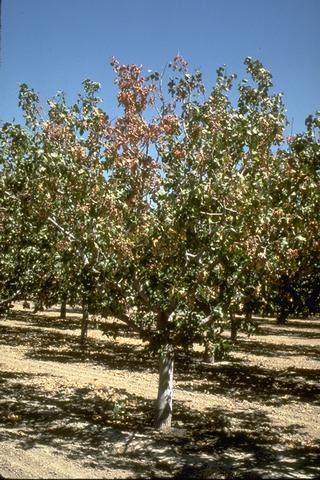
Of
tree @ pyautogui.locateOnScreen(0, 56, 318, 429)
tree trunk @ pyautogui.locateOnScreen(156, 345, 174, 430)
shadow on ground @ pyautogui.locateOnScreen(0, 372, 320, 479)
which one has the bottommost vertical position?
shadow on ground @ pyautogui.locateOnScreen(0, 372, 320, 479)

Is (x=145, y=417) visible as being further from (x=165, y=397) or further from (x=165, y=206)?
(x=165, y=206)

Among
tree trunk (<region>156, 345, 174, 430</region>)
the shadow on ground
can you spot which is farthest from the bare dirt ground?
tree trunk (<region>156, 345, 174, 430</region>)

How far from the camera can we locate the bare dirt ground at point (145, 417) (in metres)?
10.2

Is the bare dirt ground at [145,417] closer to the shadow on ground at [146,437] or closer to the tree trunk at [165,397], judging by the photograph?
the shadow on ground at [146,437]

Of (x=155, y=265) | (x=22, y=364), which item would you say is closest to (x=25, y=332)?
(x=22, y=364)

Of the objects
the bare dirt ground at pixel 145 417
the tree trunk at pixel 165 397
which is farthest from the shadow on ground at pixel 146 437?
the tree trunk at pixel 165 397

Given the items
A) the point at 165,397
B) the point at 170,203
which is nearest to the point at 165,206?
the point at 170,203

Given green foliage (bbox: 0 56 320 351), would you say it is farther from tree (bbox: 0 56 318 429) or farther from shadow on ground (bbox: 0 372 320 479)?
shadow on ground (bbox: 0 372 320 479)

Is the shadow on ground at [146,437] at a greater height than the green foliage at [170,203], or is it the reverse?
the green foliage at [170,203]

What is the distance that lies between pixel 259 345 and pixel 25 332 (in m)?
20.0

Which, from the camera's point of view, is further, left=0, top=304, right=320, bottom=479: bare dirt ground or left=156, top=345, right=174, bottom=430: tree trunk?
left=156, top=345, right=174, bottom=430: tree trunk

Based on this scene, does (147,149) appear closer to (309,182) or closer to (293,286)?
(309,182)

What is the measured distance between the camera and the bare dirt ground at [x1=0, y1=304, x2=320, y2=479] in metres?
10.2

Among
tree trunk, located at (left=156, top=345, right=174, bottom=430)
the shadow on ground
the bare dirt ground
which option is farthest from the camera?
tree trunk, located at (left=156, top=345, right=174, bottom=430)
